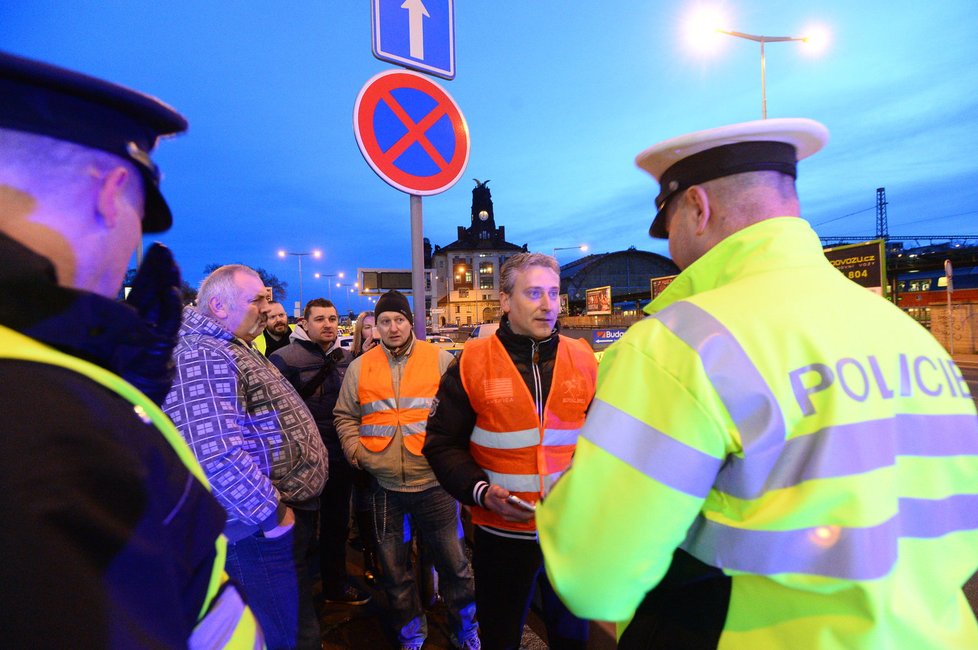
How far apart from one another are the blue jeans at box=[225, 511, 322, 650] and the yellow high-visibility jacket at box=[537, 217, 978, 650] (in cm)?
176

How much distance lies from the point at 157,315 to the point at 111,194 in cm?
40

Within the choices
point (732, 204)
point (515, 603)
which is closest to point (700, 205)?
point (732, 204)

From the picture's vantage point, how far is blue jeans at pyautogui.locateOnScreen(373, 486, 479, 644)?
9.82 ft

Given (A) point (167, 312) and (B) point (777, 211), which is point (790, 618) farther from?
(A) point (167, 312)

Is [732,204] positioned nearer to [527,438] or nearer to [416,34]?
[527,438]

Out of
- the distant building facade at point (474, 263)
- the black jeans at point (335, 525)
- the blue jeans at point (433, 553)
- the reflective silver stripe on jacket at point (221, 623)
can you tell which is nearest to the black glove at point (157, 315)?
the reflective silver stripe on jacket at point (221, 623)

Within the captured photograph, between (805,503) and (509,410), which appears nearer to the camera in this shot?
(805,503)

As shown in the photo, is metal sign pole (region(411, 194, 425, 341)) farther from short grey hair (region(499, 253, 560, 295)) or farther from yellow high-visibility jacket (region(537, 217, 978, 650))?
yellow high-visibility jacket (region(537, 217, 978, 650))

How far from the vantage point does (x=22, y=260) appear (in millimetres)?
633

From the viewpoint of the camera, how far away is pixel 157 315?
111 centimetres

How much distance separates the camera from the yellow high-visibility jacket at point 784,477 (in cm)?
85

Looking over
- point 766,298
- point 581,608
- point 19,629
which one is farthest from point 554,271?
point 19,629

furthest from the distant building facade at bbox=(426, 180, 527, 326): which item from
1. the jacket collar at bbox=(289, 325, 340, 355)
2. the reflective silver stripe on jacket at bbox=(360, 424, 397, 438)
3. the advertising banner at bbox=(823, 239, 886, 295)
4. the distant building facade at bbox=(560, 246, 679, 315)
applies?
the reflective silver stripe on jacket at bbox=(360, 424, 397, 438)

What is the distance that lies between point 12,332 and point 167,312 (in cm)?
53
